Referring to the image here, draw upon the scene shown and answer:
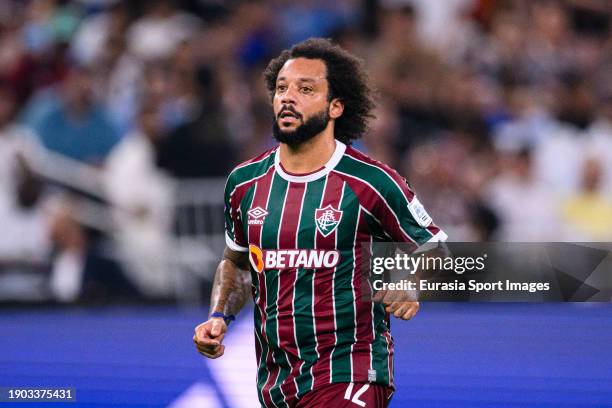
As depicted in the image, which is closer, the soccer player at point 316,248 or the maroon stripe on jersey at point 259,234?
the soccer player at point 316,248

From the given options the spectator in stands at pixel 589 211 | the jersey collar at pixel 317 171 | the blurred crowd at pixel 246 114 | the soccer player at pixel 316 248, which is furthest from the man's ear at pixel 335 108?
the spectator in stands at pixel 589 211

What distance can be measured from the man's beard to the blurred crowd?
17.4 feet

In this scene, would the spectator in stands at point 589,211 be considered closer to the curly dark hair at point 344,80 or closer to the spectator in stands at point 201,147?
the spectator in stands at point 201,147

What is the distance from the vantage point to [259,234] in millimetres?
3908

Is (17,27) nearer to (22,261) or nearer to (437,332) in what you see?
(22,261)

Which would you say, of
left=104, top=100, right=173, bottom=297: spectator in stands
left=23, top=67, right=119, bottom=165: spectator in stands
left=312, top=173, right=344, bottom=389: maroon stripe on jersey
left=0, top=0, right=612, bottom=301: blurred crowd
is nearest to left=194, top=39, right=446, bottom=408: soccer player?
left=312, top=173, right=344, bottom=389: maroon stripe on jersey

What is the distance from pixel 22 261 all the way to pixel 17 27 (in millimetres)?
2764

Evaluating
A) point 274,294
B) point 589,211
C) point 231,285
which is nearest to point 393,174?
point 274,294

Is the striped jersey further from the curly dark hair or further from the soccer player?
the curly dark hair

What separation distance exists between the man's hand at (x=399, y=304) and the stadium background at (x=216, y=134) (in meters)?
4.14

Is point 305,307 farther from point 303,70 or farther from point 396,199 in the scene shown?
point 303,70

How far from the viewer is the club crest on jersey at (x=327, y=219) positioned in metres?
3.81

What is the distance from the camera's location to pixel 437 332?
25.8 ft

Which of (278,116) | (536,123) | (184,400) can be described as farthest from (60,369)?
(536,123)
